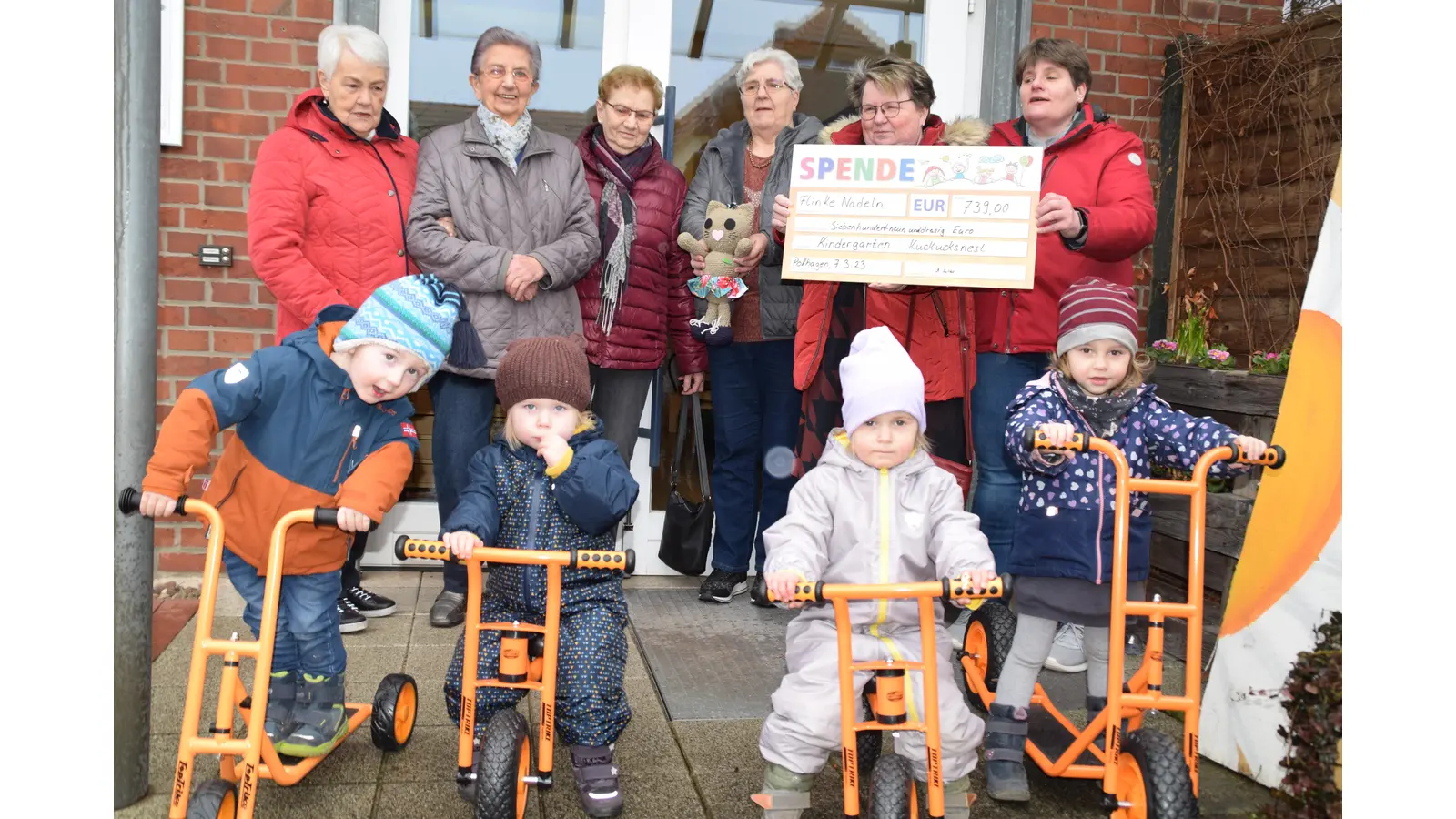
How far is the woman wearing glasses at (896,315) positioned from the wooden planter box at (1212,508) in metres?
1.13

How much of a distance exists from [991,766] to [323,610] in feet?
6.06

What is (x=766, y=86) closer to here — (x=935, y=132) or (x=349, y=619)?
(x=935, y=132)

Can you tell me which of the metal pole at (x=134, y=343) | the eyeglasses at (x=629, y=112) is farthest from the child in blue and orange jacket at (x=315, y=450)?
the eyeglasses at (x=629, y=112)

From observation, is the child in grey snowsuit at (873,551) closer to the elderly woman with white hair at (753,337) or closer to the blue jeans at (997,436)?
the blue jeans at (997,436)

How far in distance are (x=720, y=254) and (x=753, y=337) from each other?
14.6 inches

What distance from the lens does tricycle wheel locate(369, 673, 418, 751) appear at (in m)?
3.08

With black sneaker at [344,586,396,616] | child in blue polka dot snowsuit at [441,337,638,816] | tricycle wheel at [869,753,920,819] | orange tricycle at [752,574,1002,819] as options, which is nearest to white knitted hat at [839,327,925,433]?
orange tricycle at [752,574,1002,819]

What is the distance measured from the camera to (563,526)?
299cm

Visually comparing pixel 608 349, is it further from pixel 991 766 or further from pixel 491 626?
pixel 991 766

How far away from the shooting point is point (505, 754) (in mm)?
2598

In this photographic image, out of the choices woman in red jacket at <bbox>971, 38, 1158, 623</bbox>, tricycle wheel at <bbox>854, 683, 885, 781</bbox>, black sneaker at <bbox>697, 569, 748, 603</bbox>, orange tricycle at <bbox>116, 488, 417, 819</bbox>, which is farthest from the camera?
black sneaker at <bbox>697, 569, 748, 603</bbox>

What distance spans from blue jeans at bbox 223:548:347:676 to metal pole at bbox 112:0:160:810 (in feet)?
1.01

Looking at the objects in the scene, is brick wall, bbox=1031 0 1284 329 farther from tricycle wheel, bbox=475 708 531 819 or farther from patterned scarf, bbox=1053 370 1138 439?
tricycle wheel, bbox=475 708 531 819

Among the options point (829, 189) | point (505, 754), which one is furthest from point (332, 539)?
point (829, 189)
